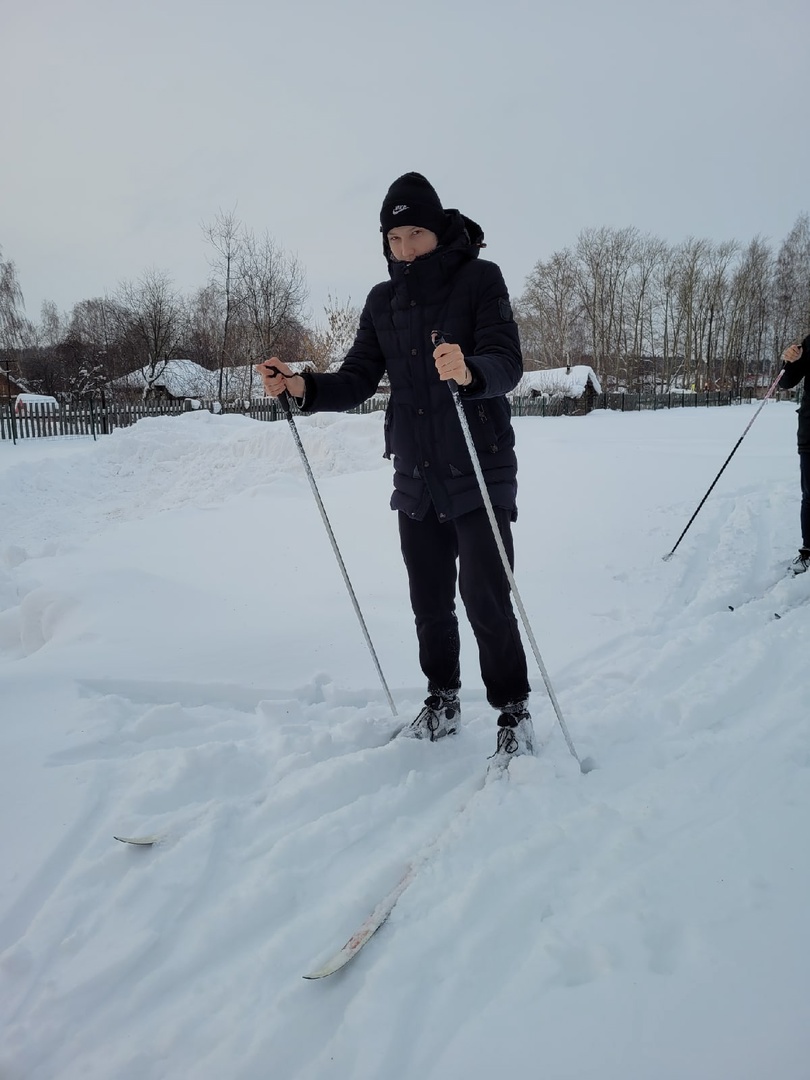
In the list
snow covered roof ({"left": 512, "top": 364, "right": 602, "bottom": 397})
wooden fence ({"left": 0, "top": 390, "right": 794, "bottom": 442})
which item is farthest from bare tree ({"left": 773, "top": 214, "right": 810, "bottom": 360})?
wooden fence ({"left": 0, "top": 390, "right": 794, "bottom": 442})

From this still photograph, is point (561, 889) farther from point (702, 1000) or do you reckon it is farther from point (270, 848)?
point (270, 848)

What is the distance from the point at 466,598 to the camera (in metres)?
2.15

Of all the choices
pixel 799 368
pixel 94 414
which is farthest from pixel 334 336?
pixel 799 368

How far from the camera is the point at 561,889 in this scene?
155 centimetres

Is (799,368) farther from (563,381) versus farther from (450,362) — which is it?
(563,381)

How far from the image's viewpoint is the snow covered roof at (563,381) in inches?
1305

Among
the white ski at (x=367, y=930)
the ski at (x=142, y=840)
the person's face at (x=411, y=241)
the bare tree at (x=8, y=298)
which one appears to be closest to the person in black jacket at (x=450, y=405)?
the person's face at (x=411, y=241)

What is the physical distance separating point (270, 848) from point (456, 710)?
0.90 metres

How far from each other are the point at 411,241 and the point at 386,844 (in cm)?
190

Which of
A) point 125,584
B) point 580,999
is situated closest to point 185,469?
point 125,584

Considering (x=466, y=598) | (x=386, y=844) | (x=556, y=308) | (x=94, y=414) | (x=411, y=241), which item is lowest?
(x=386, y=844)

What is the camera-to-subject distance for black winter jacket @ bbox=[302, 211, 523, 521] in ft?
6.78

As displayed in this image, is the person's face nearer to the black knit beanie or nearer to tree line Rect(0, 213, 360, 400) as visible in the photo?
the black knit beanie

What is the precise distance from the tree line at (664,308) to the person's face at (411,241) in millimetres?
43213
